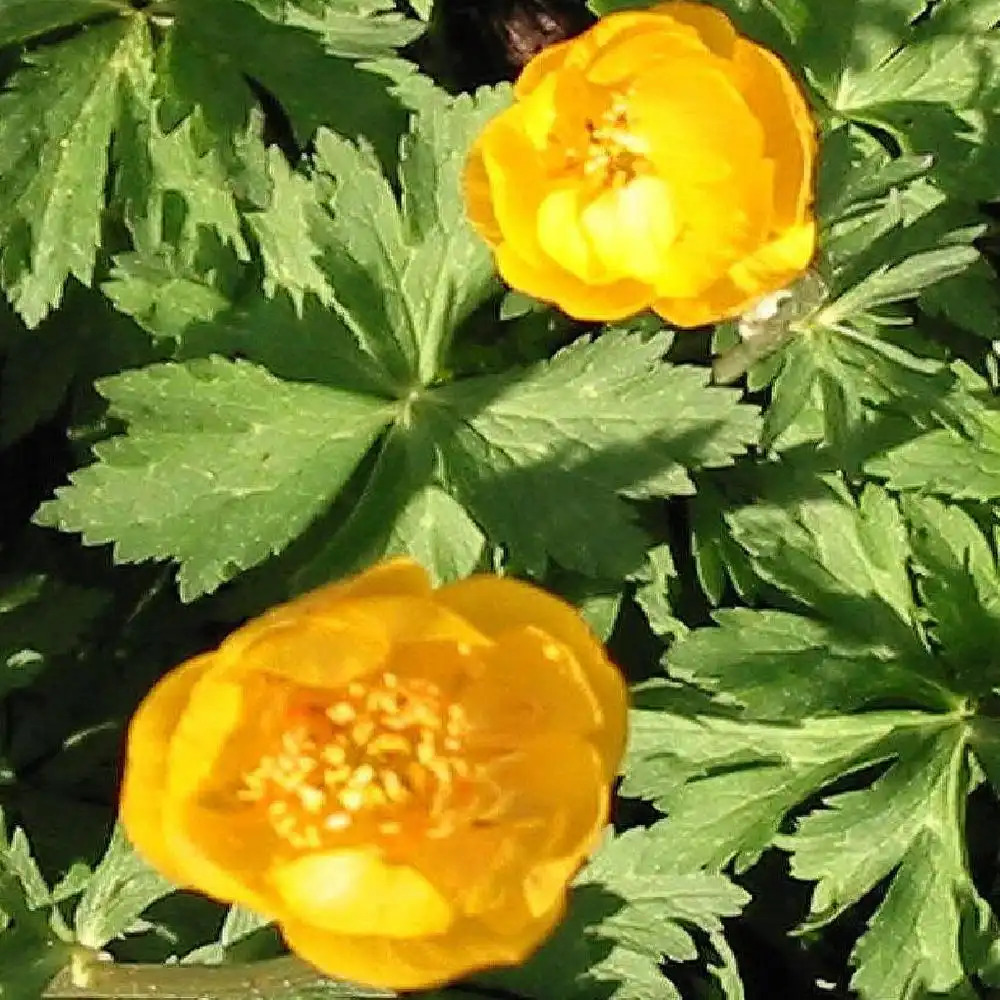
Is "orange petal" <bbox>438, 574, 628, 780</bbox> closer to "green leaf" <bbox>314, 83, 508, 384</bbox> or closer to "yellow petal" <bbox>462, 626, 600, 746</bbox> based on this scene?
"yellow petal" <bbox>462, 626, 600, 746</bbox>

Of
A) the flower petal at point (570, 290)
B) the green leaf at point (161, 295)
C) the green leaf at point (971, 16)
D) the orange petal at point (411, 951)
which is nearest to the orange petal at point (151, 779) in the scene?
the orange petal at point (411, 951)

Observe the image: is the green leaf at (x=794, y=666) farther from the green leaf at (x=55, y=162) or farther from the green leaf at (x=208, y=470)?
the green leaf at (x=55, y=162)

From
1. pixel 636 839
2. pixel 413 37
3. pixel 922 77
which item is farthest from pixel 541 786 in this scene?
pixel 922 77

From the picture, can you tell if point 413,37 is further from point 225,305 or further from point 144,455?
point 144,455

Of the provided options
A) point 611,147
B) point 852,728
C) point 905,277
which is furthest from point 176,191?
point 852,728

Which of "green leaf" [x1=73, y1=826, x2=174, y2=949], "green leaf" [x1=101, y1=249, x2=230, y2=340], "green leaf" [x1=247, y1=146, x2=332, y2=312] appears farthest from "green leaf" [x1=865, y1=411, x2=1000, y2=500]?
"green leaf" [x1=73, y1=826, x2=174, y2=949]

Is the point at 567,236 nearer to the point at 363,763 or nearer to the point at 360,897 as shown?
the point at 363,763

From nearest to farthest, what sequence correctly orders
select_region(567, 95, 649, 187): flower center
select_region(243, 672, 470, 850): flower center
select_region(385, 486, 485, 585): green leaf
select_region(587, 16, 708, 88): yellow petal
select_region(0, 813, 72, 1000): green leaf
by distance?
select_region(243, 672, 470, 850): flower center < select_region(587, 16, 708, 88): yellow petal < select_region(567, 95, 649, 187): flower center < select_region(0, 813, 72, 1000): green leaf < select_region(385, 486, 485, 585): green leaf
